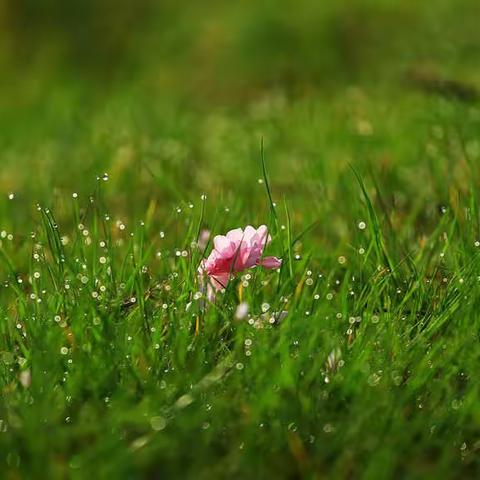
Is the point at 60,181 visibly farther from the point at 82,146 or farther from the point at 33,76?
the point at 33,76

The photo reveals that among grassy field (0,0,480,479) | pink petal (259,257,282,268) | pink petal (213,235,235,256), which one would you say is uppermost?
pink petal (213,235,235,256)

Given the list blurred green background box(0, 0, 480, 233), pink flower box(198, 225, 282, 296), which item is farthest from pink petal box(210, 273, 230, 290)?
blurred green background box(0, 0, 480, 233)

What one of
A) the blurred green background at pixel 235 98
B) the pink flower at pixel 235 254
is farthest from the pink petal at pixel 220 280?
the blurred green background at pixel 235 98

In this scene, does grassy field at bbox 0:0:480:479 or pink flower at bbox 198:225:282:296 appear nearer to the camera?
grassy field at bbox 0:0:480:479

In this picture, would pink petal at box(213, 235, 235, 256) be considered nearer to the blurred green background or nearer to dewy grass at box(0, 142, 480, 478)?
dewy grass at box(0, 142, 480, 478)

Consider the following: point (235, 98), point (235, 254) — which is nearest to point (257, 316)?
point (235, 254)

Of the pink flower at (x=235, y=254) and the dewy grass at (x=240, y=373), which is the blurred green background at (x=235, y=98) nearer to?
the pink flower at (x=235, y=254)

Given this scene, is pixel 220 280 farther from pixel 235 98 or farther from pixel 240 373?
pixel 235 98

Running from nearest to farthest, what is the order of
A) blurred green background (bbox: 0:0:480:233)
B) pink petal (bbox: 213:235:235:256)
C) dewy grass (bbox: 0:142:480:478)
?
dewy grass (bbox: 0:142:480:478) < pink petal (bbox: 213:235:235:256) < blurred green background (bbox: 0:0:480:233)
